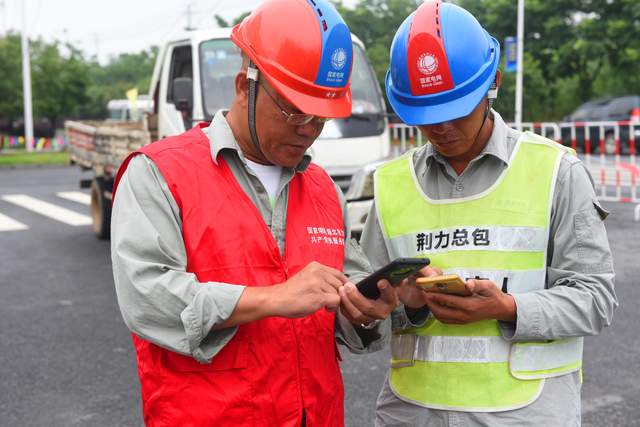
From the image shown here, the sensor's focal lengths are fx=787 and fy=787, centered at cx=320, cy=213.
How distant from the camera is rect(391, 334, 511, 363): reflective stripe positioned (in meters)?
2.08

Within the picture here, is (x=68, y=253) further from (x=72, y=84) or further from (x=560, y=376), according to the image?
(x=72, y=84)

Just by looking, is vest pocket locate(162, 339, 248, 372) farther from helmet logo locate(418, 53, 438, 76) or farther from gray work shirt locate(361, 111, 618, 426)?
helmet logo locate(418, 53, 438, 76)

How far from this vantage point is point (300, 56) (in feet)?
6.47

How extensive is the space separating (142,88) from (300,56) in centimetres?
5324

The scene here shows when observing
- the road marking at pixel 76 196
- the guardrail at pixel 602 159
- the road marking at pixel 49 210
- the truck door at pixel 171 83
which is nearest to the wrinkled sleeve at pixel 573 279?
the truck door at pixel 171 83

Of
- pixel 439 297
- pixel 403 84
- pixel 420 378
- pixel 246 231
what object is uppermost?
pixel 403 84

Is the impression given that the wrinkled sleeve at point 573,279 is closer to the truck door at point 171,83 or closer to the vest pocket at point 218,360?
the vest pocket at point 218,360

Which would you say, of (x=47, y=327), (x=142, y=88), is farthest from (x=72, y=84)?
(x=47, y=327)

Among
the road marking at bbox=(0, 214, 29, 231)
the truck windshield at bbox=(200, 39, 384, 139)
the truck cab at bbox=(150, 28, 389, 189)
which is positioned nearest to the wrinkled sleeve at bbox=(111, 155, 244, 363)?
the truck cab at bbox=(150, 28, 389, 189)

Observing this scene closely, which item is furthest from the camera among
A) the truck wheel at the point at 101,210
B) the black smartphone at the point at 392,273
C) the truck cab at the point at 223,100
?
the truck wheel at the point at 101,210

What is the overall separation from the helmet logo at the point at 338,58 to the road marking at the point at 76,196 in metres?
13.0

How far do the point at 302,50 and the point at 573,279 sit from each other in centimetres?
91

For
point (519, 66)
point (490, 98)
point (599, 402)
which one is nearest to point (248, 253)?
point (490, 98)

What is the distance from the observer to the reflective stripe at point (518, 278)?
2.08 meters
